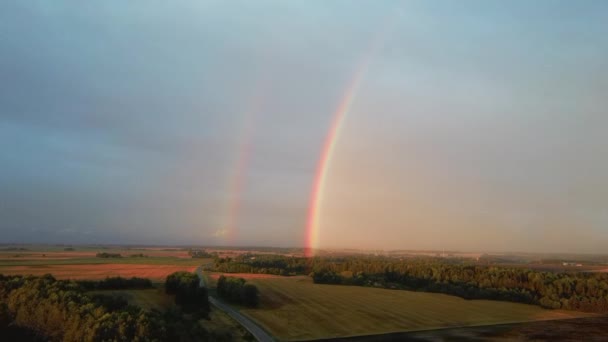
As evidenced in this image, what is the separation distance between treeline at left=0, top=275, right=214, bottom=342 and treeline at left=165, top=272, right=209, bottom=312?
2103 cm

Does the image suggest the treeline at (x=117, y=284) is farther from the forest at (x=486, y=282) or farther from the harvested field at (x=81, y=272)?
the forest at (x=486, y=282)

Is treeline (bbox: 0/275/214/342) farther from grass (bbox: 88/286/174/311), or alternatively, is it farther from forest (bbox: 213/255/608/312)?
forest (bbox: 213/255/608/312)

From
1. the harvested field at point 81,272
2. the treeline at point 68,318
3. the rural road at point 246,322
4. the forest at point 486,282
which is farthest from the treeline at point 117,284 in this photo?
the forest at point 486,282

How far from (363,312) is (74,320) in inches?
2087

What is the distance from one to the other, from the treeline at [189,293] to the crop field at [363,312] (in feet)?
27.1

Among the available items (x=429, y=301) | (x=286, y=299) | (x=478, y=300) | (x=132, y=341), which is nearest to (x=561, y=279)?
(x=478, y=300)

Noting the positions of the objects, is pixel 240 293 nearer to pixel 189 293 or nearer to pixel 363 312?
pixel 189 293

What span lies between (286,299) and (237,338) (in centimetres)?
3303

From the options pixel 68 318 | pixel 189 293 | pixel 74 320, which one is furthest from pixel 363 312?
pixel 74 320

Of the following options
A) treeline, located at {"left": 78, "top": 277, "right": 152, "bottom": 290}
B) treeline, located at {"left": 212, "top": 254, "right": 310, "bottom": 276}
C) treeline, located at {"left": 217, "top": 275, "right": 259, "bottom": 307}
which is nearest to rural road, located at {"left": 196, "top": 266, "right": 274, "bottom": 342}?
treeline, located at {"left": 217, "top": 275, "right": 259, "bottom": 307}

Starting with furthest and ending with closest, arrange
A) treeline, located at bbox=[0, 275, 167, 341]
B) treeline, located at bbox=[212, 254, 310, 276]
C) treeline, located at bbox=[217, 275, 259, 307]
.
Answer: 1. treeline, located at bbox=[212, 254, 310, 276]
2. treeline, located at bbox=[217, 275, 259, 307]
3. treeline, located at bbox=[0, 275, 167, 341]

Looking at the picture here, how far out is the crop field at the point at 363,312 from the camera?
211ft

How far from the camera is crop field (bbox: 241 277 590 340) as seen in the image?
6438cm

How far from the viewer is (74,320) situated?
34.1 m
